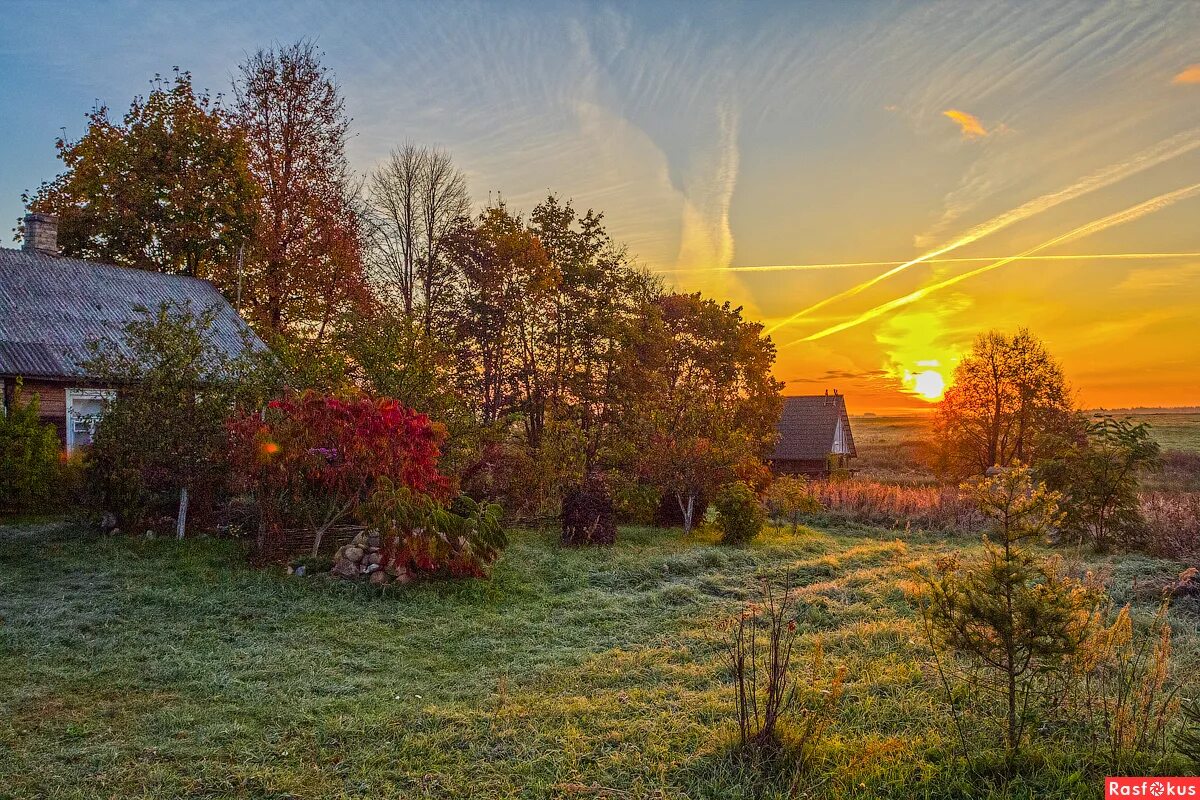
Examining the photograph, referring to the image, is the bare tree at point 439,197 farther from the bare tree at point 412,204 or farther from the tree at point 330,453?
the tree at point 330,453

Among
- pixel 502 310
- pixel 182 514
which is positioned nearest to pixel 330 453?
pixel 182 514

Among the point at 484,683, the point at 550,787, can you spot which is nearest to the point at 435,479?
the point at 484,683

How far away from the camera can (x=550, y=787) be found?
12.3 ft

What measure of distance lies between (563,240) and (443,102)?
229 inches

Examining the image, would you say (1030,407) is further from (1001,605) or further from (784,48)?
(1001,605)

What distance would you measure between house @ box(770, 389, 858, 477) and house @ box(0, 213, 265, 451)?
23.8 m

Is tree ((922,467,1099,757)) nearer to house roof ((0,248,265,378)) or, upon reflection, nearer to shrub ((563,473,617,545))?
shrub ((563,473,617,545))

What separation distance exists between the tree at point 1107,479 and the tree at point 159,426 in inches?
603

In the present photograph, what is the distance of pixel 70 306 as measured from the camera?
50.5ft

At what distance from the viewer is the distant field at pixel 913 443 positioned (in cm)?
3833

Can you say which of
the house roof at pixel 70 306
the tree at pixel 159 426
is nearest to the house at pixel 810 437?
the house roof at pixel 70 306

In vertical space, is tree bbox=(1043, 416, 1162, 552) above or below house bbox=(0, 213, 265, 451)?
below

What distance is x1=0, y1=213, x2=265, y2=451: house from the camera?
13500 millimetres

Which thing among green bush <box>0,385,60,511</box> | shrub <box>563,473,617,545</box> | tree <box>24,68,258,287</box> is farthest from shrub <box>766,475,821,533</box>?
tree <box>24,68,258,287</box>
